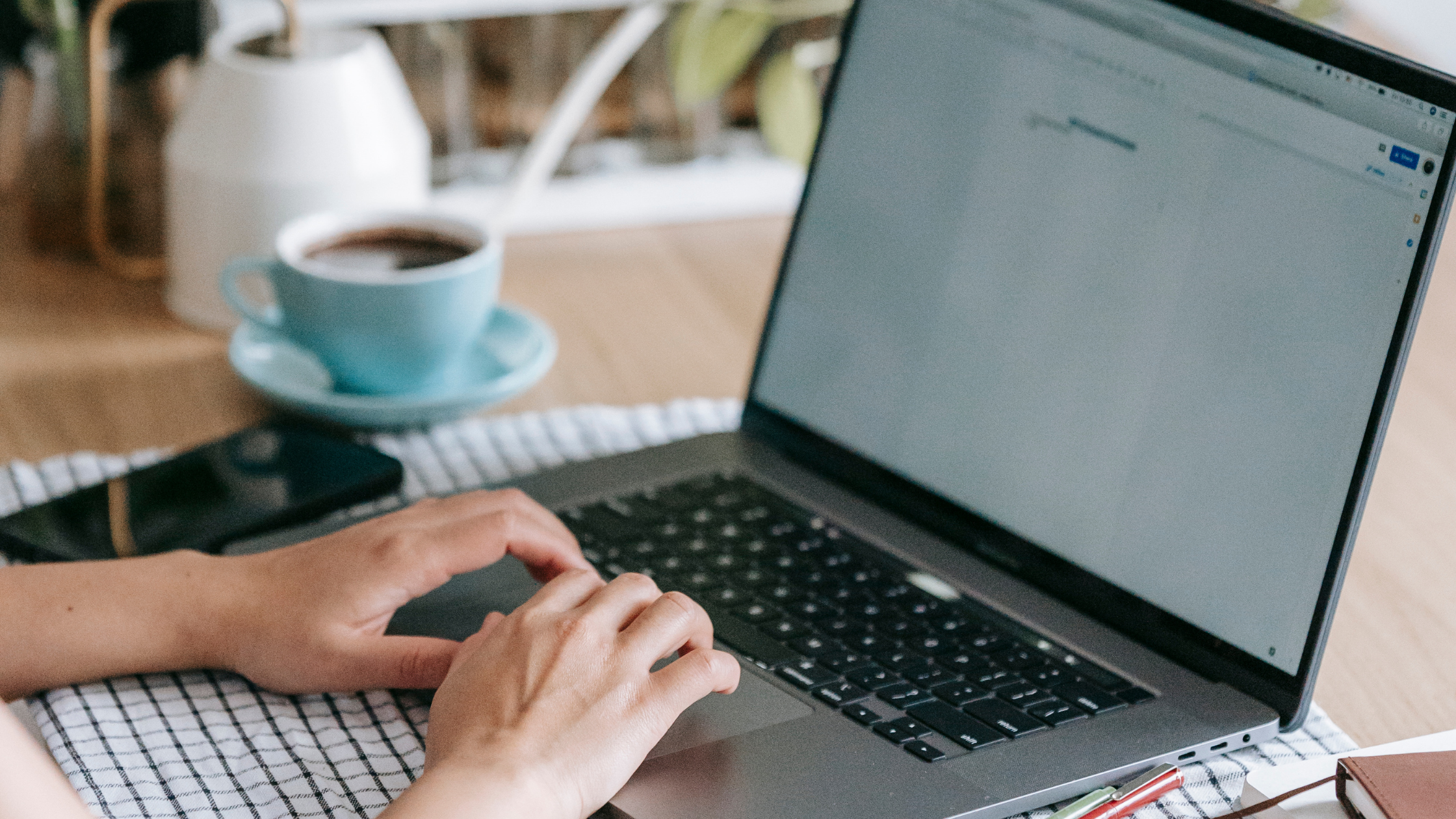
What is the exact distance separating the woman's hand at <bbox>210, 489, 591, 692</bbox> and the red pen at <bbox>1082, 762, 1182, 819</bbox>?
0.24 meters

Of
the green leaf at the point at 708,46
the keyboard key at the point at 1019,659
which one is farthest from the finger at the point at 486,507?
the green leaf at the point at 708,46

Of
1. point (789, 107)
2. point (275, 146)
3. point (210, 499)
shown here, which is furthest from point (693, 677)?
point (789, 107)

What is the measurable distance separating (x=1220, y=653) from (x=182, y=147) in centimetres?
74

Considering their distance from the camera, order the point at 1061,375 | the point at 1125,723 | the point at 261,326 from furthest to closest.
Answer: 1. the point at 261,326
2. the point at 1061,375
3. the point at 1125,723

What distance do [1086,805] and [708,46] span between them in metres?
0.77

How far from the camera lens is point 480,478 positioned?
2.79ft

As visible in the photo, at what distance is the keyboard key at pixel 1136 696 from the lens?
2.02ft

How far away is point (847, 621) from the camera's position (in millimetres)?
661

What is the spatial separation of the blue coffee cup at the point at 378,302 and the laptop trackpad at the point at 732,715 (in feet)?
1.22

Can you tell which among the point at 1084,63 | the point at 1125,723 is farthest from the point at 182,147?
the point at 1125,723

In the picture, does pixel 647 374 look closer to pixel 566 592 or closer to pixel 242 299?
pixel 242 299

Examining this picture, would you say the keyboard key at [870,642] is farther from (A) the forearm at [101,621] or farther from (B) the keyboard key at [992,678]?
(A) the forearm at [101,621]

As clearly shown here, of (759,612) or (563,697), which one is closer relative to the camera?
(563,697)

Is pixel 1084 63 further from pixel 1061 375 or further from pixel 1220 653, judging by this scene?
pixel 1220 653
